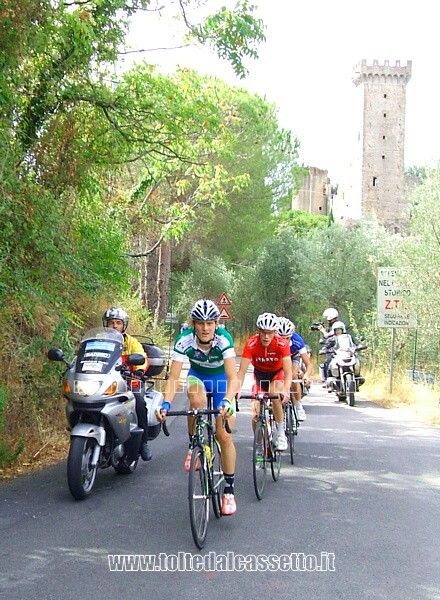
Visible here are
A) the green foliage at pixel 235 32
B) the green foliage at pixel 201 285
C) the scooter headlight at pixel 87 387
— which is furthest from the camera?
the green foliage at pixel 201 285

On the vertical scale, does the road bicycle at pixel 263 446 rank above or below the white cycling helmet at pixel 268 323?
below

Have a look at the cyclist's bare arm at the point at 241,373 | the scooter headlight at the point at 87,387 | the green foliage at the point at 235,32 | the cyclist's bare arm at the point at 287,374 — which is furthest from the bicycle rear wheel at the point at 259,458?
the green foliage at the point at 235,32

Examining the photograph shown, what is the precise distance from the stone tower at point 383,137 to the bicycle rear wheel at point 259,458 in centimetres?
8388

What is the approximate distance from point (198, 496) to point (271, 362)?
346cm

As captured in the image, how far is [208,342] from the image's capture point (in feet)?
24.4

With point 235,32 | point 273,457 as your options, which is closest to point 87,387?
point 273,457

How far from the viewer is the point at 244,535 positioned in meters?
6.85

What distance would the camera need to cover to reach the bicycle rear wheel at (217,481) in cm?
711

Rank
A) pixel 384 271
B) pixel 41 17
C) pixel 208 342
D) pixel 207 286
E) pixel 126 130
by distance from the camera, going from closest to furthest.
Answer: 1. pixel 208 342
2. pixel 41 17
3. pixel 126 130
4. pixel 384 271
5. pixel 207 286

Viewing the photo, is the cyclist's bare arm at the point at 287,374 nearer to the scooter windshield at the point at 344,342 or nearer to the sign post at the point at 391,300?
the scooter windshield at the point at 344,342

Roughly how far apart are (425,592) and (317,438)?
7.77 meters

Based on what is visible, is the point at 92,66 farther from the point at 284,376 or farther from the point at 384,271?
the point at 384,271

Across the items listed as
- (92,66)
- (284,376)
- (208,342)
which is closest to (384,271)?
(92,66)

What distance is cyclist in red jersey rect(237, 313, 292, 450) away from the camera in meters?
9.18
